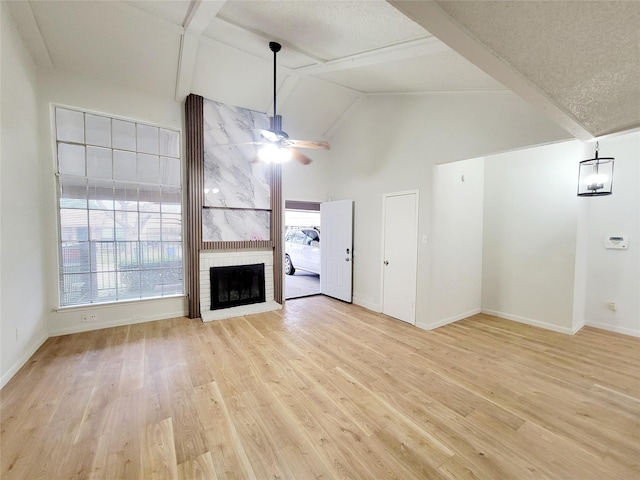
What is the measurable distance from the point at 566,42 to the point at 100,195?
4.91 metres

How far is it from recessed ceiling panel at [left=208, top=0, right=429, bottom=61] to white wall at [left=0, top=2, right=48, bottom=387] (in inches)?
82.3

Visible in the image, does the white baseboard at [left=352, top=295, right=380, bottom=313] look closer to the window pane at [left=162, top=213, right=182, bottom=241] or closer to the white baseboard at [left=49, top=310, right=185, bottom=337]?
the white baseboard at [left=49, top=310, right=185, bottom=337]

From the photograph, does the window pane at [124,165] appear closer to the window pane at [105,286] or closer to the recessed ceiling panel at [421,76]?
the window pane at [105,286]

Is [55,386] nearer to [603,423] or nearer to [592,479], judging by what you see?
[592,479]

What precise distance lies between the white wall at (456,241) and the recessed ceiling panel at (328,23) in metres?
1.77

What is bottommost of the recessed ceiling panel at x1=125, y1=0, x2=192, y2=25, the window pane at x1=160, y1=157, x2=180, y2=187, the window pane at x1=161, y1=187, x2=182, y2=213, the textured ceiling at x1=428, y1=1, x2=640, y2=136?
the window pane at x1=161, y1=187, x2=182, y2=213

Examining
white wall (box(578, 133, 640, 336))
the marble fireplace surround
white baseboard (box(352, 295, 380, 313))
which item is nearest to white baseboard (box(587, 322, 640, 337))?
white wall (box(578, 133, 640, 336))

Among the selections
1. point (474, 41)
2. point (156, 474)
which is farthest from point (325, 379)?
point (474, 41)

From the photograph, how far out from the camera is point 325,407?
210 centimetres

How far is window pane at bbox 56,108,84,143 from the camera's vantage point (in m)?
3.42

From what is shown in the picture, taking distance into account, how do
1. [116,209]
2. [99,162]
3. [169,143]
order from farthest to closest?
[169,143] < [116,209] < [99,162]

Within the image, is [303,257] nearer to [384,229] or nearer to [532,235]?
[384,229]

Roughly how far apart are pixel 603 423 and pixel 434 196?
2662 mm

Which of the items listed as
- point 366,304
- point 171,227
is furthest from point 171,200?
point 366,304
